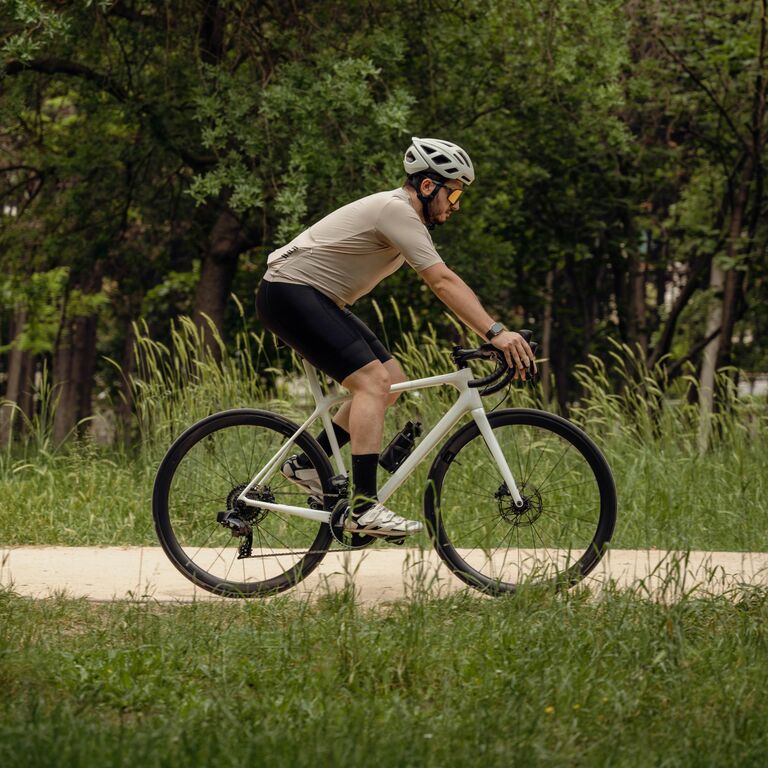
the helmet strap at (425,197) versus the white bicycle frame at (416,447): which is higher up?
the helmet strap at (425,197)

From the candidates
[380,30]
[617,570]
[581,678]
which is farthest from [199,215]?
[581,678]

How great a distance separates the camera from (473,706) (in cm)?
391

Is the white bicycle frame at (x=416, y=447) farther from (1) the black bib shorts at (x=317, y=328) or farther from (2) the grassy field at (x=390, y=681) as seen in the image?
(2) the grassy field at (x=390, y=681)

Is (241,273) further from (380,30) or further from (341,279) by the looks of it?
(341,279)

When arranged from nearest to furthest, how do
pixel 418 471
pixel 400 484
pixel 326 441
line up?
pixel 400 484 < pixel 326 441 < pixel 418 471

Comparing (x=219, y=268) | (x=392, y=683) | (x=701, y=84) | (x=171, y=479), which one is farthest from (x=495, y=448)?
(x=701, y=84)

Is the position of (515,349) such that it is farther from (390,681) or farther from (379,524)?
(390,681)

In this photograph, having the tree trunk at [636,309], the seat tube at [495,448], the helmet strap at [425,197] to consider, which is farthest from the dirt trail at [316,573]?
the tree trunk at [636,309]

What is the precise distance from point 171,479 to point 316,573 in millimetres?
1030

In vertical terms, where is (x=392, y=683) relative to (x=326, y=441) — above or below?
below

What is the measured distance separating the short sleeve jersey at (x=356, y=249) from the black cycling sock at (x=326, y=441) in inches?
23.5

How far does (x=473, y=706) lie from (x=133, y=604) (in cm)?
199

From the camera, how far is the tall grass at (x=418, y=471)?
7.79 metres

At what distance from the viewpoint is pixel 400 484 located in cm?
571
